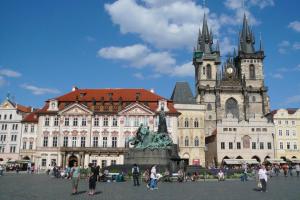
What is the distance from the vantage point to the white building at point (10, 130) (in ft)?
201

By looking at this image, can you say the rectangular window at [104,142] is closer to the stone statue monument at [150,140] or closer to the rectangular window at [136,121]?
the rectangular window at [136,121]

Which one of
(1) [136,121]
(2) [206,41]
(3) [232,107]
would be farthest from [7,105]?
(2) [206,41]

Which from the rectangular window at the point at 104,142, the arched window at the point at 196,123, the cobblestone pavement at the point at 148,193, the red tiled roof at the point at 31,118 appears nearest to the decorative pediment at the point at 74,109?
the rectangular window at the point at 104,142

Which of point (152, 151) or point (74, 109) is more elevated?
point (74, 109)

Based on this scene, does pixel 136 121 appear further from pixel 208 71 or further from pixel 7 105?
pixel 208 71

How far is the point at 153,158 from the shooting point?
28969mm

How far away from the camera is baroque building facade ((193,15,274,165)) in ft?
223

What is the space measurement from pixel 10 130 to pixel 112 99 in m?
19.3

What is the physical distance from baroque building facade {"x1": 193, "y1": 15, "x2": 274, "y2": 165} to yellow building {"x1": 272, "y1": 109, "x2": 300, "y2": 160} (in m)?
1.95

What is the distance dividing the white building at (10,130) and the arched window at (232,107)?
4492 cm

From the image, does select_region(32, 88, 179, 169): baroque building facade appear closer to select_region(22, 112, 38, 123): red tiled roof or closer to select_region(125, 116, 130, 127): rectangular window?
select_region(125, 116, 130, 127): rectangular window

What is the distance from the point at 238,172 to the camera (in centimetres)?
3462

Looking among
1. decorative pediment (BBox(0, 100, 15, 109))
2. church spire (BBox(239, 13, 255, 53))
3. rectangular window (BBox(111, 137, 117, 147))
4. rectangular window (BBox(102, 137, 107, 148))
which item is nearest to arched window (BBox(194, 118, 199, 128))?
rectangular window (BBox(111, 137, 117, 147))

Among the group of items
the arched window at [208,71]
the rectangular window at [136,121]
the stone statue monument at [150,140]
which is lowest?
the stone statue monument at [150,140]
